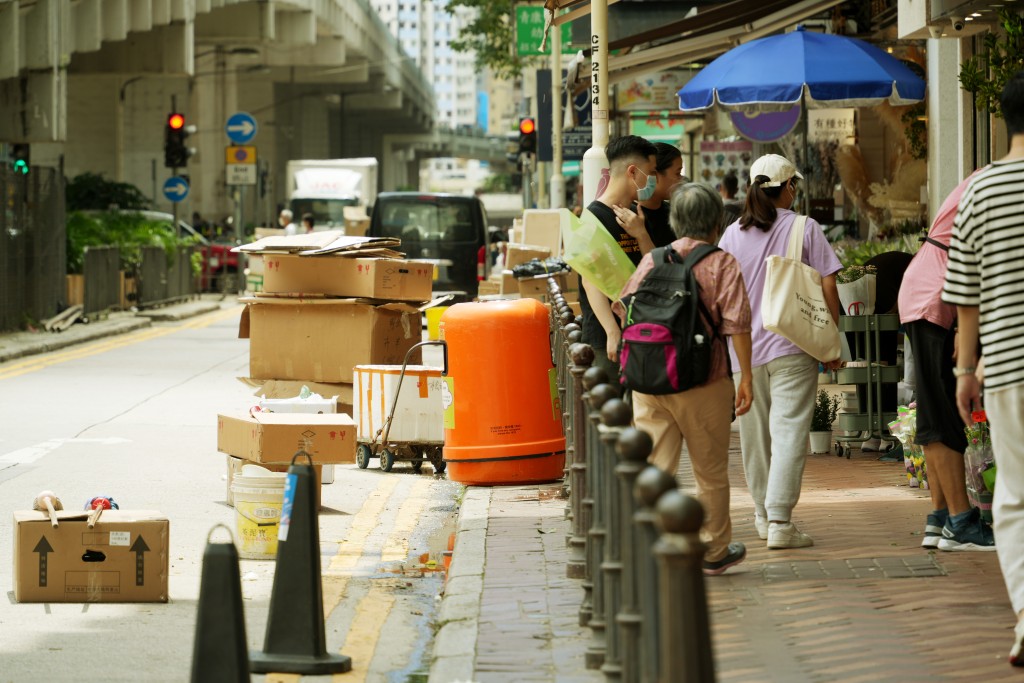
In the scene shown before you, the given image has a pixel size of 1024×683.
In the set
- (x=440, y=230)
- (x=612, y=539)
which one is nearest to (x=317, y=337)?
(x=612, y=539)

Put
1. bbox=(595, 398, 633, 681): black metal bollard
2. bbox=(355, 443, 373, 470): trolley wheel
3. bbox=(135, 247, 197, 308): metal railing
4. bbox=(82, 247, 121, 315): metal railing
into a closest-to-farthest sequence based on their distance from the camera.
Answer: bbox=(595, 398, 633, 681): black metal bollard
bbox=(355, 443, 373, 470): trolley wheel
bbox=(82, 247, 121, 315): metal railing
bbox=(135, 247, 197, 308): metal railing

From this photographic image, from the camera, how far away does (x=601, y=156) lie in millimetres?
9602

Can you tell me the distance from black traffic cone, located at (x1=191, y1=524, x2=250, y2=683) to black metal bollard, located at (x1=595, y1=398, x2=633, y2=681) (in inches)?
44.8

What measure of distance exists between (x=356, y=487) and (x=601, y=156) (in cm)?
274

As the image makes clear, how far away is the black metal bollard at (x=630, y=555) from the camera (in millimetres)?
3670

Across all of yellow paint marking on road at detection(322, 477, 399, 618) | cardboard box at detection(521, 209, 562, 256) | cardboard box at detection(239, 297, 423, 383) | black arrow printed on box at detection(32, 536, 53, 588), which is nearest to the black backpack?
yellow paint marking on road at detection(322, 477, 399, 618)

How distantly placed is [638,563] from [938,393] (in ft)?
12.0

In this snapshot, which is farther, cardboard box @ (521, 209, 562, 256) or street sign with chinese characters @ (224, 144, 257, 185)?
street sign with chinese characters @ (224, 144, 257, 185)

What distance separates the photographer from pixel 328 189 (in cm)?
4347

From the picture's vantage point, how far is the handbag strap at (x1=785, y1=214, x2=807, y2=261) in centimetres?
709

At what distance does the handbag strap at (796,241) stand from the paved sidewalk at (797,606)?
1.33m

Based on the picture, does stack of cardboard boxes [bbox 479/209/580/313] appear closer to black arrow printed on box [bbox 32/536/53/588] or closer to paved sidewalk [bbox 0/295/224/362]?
black arrow printed on box [bbox 32/536/53/588]

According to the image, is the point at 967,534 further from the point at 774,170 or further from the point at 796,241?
the point at 774,170

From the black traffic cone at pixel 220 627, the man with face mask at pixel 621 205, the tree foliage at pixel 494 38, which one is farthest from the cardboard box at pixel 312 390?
the tree foliage at pixel 494 38
